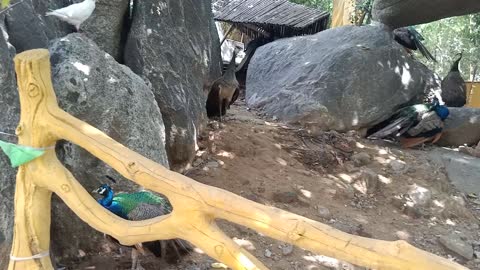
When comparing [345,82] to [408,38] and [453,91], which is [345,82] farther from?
[408,38]

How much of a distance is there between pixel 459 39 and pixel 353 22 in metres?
11.1

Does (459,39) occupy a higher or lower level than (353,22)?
lower

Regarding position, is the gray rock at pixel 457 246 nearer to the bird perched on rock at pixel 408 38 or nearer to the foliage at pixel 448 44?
the bird perched on rock at pixel 408 38

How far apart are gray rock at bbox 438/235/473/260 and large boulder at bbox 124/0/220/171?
9.02 feet

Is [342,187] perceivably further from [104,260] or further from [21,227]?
[21,227]

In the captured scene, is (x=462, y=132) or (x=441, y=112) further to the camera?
(x=462, y=132)

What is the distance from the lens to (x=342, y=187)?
Result: 5.31m

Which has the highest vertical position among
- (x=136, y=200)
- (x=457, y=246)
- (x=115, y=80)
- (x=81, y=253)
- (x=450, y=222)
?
(x=115, y=80)

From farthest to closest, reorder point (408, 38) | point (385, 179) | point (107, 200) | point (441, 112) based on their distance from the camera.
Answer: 1. point (408, 38)
2. point (441, 112)
3. point (385, 179)
4. point (107, 200)

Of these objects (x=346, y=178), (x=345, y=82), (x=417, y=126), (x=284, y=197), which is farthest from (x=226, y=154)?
(x=417, y=126)

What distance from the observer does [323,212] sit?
4688 millimetres

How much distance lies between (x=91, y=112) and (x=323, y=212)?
8.51 ft

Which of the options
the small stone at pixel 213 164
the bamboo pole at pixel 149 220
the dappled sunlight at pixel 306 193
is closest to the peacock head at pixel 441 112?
the dappled sunlight at pixel 306 193

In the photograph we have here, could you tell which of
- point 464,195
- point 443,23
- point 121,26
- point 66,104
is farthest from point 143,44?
point 443,23
